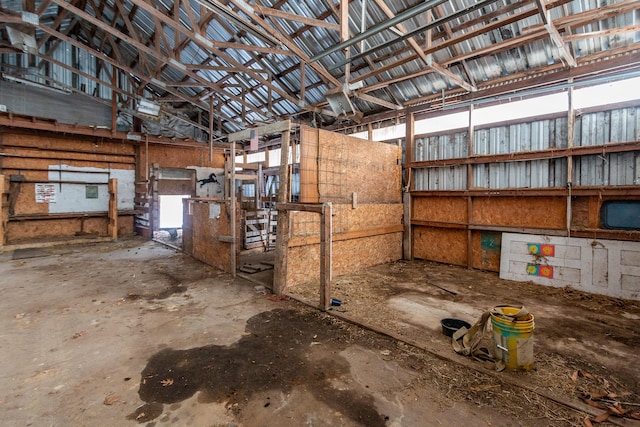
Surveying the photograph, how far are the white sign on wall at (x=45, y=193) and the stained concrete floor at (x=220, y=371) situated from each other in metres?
6.69

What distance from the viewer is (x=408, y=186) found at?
7.30m

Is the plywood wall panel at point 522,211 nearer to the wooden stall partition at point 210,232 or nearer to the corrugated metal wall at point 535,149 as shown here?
the corrugated metal wall at point 535,149

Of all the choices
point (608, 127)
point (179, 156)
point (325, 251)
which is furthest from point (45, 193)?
point (608, 127)

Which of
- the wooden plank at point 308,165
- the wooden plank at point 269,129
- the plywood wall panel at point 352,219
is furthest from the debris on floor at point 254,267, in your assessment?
the wooden plank at point 269,129

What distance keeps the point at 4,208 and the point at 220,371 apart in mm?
9862

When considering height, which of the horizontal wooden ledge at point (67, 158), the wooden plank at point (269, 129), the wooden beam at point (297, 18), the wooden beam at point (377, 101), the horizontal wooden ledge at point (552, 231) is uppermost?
the wooden beam at point (297, 18)


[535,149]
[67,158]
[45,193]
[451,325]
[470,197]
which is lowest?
[451,325]

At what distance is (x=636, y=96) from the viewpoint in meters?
4.66

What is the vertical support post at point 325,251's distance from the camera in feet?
13.2

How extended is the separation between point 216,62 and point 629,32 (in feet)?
30.8

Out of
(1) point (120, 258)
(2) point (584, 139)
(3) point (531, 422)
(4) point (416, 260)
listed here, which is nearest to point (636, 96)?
(2) point (584, 139)

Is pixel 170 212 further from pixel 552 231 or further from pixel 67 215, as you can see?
pixel 552 231

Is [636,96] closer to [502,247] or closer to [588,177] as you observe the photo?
[588,177]

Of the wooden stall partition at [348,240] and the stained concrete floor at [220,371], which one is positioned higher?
the wooden stall partition at [348,240]
